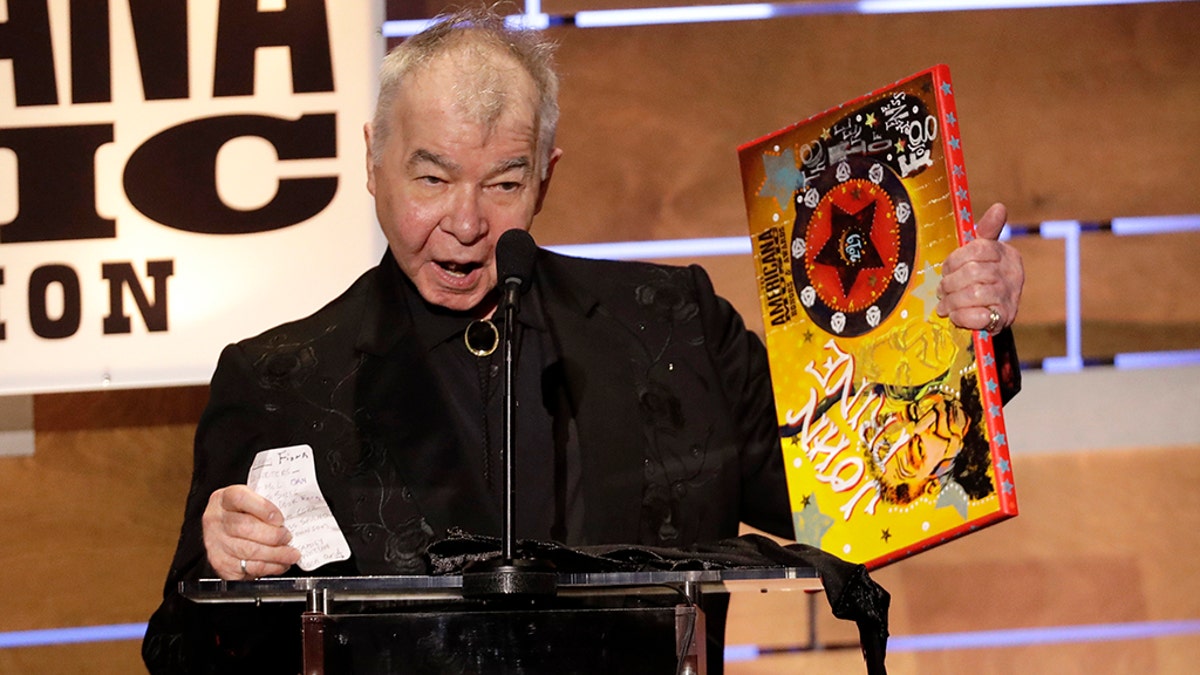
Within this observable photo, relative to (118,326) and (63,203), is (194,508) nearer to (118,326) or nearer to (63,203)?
(118,326)

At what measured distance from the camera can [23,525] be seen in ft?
8.96

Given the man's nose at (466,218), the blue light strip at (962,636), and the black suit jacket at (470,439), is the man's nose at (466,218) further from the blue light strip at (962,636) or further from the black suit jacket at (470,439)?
the blue light strip at (962,636)

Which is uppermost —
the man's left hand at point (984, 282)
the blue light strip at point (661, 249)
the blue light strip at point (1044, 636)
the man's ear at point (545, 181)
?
the man's ear at point (545, 181)

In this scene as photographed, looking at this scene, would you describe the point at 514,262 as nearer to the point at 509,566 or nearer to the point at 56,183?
the point at 509,566

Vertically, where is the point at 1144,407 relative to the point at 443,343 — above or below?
below

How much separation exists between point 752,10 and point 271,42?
3.21 feet

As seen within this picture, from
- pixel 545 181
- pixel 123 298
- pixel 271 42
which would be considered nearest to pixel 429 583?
pixel 545 181

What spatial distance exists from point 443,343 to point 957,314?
0.78 metres

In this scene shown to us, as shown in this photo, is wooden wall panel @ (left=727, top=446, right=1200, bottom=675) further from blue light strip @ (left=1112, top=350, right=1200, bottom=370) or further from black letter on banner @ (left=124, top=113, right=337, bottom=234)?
black letter on banner @ (left=124, top=113, right=337, bottom=234)

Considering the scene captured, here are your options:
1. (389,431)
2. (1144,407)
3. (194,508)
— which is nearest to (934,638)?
(1144,407)

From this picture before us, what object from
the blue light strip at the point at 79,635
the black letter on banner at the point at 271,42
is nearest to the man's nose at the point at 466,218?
the black letter on banner at the point at 271,42

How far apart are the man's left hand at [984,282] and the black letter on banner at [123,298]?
1.43m

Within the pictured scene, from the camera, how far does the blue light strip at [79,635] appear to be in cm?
272

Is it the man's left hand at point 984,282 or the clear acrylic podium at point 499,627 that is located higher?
the man's left hand at point 984,282
